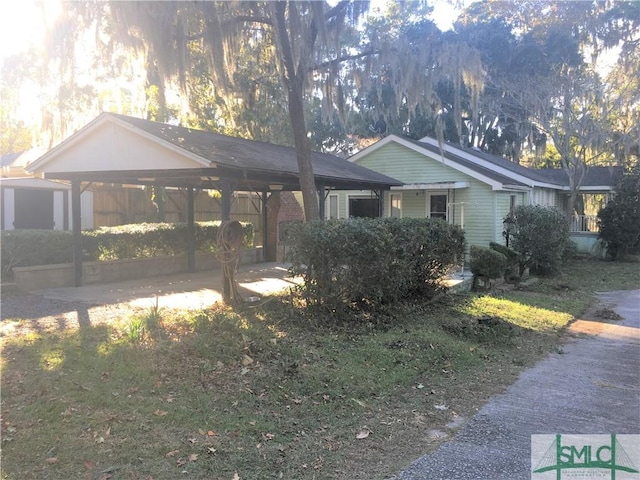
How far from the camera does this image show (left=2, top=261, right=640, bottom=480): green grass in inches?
147

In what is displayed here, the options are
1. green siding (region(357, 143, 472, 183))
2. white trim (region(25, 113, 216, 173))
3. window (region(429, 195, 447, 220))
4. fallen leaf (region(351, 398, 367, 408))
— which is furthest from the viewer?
window (region(429, 195, 447, 220))

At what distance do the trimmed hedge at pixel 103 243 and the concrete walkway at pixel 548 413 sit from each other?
23.7 feet

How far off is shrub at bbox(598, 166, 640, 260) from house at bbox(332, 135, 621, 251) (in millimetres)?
2678

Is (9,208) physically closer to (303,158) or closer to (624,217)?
(303,158)

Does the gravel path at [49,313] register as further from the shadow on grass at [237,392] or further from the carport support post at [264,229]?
the carport support post at [264,229]

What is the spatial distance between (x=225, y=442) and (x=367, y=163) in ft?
58.3

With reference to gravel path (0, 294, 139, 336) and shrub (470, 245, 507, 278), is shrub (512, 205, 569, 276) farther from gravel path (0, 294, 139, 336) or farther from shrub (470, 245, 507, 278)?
gravel path (0, 294, 139, 336)

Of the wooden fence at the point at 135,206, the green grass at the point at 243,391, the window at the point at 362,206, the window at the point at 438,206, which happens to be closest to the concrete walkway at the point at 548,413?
the green grass at the point at 243,391

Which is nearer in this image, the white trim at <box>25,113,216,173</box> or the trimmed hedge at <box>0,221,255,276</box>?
the white trim at <box>25,113,216,173</box>

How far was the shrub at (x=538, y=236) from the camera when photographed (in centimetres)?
1473

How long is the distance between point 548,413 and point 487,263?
756 centimetres

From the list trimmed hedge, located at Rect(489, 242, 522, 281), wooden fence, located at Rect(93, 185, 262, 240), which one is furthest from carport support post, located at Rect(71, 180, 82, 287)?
trimmed hedge, located at Rect(489, 242, 522, 281)

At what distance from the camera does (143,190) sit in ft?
64.7

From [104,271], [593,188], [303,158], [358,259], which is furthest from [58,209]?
[593,188]
